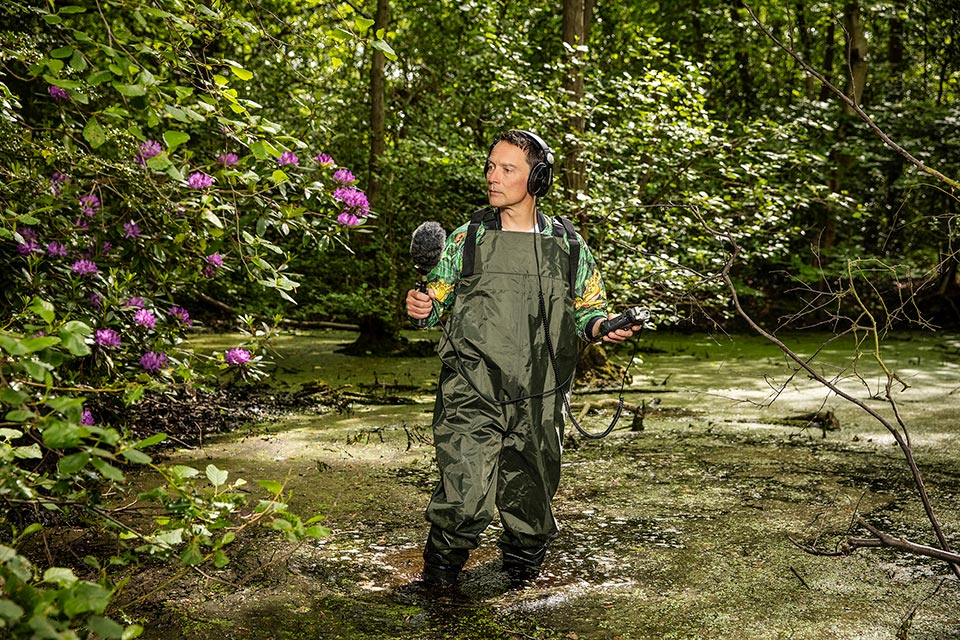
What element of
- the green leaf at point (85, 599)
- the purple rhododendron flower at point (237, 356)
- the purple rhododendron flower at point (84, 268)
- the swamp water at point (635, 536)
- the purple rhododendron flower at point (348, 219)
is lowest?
the swamp water at point (635, 536)

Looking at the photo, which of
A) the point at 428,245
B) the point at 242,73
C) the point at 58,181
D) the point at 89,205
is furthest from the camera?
the point at 89,205

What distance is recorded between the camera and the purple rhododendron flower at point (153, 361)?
13.0ft

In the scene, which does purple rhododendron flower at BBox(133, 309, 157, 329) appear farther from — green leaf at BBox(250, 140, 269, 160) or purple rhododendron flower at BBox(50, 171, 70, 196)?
green leaf at BBox(250, 140, 269, 160)

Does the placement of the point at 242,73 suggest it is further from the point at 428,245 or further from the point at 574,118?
the point at 574,118

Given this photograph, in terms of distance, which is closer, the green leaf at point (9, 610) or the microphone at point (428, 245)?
the green leaf at point (9, 610)

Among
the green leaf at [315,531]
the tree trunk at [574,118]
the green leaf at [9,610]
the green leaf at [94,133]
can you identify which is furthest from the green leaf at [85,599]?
the tree trunk at [574,118]

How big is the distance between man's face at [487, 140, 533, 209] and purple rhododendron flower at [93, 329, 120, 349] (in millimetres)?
1670

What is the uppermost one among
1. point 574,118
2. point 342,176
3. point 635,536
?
point 574,118

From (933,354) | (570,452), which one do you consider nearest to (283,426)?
(570,452)

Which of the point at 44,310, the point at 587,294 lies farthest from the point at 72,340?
the point at 587,294

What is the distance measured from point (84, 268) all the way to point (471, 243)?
1717mm

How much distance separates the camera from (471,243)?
10.6 feet

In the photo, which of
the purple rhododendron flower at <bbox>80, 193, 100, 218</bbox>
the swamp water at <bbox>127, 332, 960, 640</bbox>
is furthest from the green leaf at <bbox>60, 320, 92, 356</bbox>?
the purple rhododendron flower at <bbox>80, 193, 100, 218</bbox>

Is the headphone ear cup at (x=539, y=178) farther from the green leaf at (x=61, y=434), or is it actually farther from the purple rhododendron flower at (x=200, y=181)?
the green leaf at (x=61, y=434)
